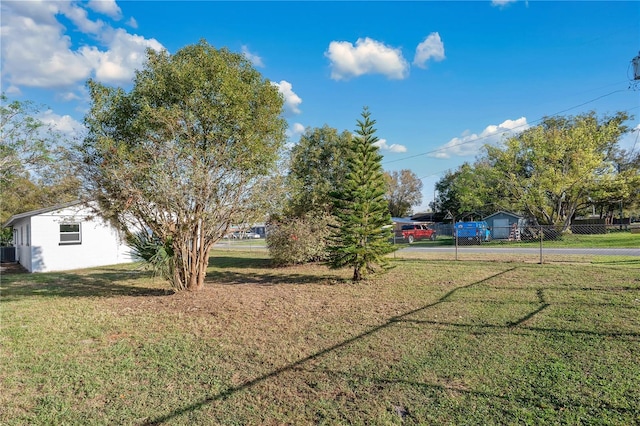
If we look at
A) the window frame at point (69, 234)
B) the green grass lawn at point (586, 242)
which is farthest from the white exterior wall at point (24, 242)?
the green grass lawn at point (586, 242)

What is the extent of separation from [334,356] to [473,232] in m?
22.6

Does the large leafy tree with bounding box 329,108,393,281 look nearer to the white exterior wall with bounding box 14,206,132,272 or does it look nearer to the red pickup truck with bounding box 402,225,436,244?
the white exterior wall with bounding box 14,206,132,272

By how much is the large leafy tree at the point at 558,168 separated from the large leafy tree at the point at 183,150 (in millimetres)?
22438

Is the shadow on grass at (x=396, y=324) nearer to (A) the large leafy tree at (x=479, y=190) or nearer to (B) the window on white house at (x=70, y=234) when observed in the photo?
(B) the window on white house at (x=70, y=234)

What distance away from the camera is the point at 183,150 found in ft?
24.9

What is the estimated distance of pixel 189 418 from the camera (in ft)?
10.9

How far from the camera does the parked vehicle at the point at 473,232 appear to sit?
81.2 feet

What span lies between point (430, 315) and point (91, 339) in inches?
220

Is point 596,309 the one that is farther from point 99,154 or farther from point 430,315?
point 99,154

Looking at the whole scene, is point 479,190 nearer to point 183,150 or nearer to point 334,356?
point 183,150

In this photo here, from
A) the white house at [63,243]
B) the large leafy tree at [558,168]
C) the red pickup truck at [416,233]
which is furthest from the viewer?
the red pickup truck at [416,233]

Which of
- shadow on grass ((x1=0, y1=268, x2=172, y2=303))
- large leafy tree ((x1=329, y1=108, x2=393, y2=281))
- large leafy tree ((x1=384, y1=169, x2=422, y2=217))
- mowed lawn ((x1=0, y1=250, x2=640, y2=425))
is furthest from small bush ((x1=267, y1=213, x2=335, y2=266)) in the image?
large leafy tree ((x1=384, y1=169, x2=422, y2=217))

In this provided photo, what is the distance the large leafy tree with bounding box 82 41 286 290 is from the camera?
752 cm

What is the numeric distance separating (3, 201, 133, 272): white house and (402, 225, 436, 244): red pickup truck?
2024 cm
